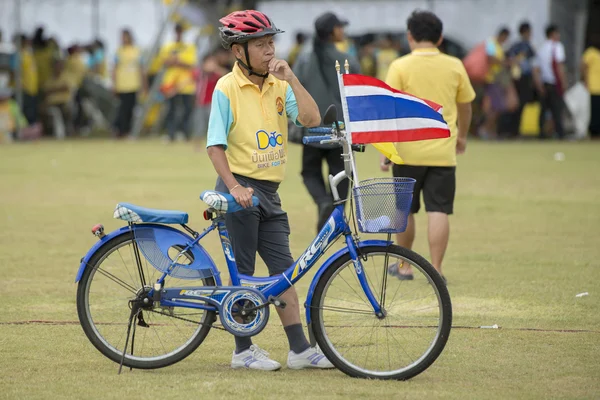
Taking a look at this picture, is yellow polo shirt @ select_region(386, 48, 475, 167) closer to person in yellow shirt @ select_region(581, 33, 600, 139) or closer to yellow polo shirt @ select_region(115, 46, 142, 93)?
person in yellow shirt @ select_region(581, 33, 600, 139)

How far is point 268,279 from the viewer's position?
5785 millimetres

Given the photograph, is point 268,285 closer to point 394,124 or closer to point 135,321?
point 135,321

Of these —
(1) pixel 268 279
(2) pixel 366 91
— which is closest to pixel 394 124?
(2) pixel 366 91

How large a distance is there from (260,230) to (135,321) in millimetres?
818

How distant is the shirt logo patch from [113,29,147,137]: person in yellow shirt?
18.3 meters

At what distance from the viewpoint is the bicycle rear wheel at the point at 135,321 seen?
579 centimetres

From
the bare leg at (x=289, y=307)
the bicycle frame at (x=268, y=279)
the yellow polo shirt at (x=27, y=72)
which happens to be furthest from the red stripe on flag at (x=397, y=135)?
the yellow polo shirt at (x=27, y=72)

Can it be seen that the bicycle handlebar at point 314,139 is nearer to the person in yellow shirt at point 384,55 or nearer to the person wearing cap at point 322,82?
the person wearing cap at point 322,82

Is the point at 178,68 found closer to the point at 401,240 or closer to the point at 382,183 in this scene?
the point at 401,240

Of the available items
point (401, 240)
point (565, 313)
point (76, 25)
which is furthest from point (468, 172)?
point (76, 25)

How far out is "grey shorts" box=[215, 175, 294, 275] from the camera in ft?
19.3

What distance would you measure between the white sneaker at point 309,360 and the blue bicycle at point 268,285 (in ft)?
0.33

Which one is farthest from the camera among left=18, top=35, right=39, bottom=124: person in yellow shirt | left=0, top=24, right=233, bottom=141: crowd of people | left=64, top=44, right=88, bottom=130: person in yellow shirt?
left=64, top=44, right=88, bottom=130: person in yellow shirt

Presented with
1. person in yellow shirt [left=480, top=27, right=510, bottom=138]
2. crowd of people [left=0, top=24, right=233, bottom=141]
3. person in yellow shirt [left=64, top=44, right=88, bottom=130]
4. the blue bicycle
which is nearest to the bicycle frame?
the blue bicycle
